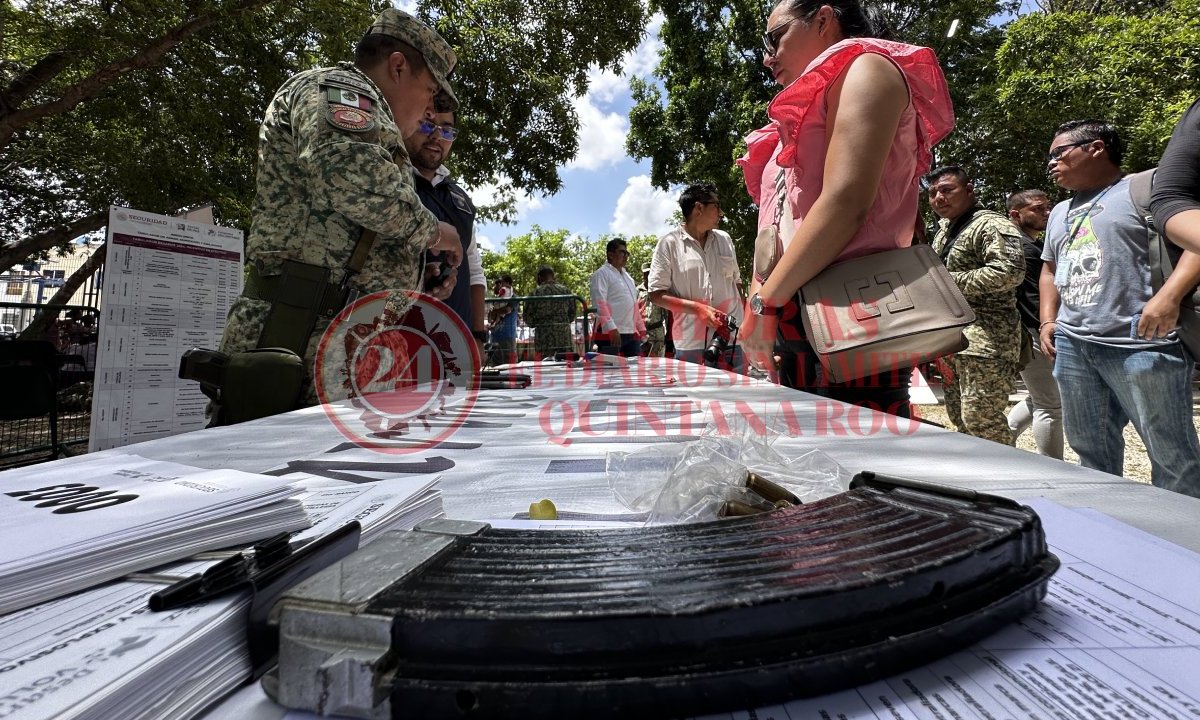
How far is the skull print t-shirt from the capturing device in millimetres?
1938

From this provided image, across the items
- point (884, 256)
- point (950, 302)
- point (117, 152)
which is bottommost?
point (950, 302)

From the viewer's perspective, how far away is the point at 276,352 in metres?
1.71

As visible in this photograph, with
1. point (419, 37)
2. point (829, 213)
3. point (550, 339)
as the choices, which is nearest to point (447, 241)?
point (419, 37)

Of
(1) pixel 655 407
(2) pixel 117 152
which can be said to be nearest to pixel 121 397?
(1) pixel 655 407

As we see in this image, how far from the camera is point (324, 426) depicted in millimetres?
1636

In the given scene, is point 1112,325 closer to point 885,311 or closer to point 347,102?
point 885,311

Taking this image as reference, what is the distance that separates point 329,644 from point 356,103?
1.83 m

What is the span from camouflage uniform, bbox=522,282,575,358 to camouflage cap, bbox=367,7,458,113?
13.4ft

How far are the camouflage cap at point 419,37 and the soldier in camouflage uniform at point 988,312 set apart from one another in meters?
2.72

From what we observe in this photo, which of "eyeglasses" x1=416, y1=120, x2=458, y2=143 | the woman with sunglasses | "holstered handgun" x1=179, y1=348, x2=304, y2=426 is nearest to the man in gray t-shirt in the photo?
the woman with sunglasses

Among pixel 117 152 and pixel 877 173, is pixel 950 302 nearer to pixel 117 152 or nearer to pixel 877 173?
pixel 877 173

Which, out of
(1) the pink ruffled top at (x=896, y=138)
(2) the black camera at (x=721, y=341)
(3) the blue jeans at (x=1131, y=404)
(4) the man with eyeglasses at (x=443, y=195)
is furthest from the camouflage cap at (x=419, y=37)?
(3) the blue jeans at (x=1131, y=404)

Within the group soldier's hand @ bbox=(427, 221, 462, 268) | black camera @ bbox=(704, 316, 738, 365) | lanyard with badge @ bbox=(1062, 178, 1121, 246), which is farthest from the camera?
black camera @ bbox=(704, 316, 738, 365)

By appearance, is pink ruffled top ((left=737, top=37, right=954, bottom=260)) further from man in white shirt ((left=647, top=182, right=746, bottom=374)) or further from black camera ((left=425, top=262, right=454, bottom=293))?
man in white shirt ((left=647, top=182, right=746, bottom=374))
